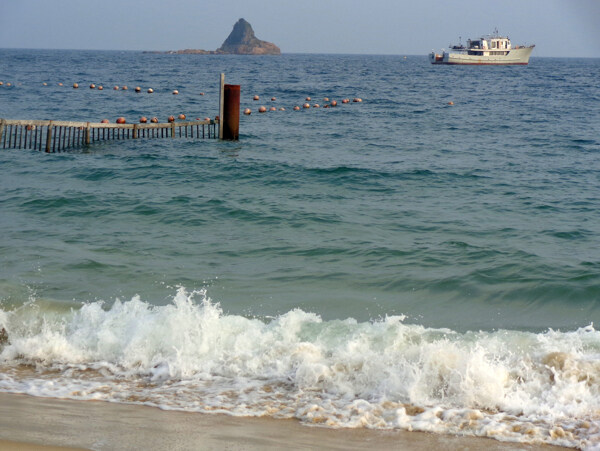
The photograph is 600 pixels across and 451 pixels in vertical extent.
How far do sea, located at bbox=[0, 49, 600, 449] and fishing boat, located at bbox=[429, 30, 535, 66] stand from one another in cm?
10317

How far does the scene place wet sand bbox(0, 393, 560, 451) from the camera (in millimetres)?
5202

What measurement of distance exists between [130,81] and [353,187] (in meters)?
53.7

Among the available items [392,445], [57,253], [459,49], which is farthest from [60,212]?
[459,49]

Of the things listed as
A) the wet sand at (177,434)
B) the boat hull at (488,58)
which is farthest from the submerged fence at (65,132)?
the boat hull at (488,58)

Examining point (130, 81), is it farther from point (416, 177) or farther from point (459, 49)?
point (459, 49)

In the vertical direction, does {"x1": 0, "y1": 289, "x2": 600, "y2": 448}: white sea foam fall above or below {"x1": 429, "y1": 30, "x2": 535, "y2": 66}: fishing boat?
below

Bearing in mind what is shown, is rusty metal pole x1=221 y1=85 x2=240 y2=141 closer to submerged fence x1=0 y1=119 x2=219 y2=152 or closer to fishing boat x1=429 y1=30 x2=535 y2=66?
submerged fence x1=0 y1=119 x2=219 y2=152

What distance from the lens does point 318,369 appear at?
678cm

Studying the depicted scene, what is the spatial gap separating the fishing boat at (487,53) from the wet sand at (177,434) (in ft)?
398

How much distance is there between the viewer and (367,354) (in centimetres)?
711

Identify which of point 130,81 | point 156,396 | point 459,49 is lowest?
point 156,396

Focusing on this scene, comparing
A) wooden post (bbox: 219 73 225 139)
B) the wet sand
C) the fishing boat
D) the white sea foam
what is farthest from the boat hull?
the wet sand

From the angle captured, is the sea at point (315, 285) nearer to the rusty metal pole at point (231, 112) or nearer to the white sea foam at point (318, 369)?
the white sea foam at point (318, 369)

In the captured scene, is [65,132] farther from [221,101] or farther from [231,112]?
[231,112]
